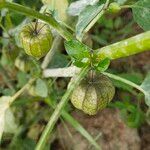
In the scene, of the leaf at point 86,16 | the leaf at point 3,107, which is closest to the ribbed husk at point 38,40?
the leaf at point 86,16

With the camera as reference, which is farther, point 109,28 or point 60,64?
point 109,28

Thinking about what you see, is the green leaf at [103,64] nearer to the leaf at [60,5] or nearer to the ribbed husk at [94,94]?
the ribbed husk at [94,94]

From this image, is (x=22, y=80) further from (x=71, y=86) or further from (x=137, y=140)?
(x=71, y=86)

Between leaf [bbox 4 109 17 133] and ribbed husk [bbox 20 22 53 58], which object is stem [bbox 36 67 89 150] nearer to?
ribbed husk [bbox 20 22 53 58]

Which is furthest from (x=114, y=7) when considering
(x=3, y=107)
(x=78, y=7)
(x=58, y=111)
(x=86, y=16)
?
(x=3, y=107)

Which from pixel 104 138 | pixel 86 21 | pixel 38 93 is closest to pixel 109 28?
pixel 104 138

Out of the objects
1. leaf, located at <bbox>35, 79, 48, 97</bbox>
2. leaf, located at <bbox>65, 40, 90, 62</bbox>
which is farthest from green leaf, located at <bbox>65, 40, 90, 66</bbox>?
leaf, located at <bbox>35, 79, 48, 97</bbox>

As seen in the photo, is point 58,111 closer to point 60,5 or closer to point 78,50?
point 78,50
